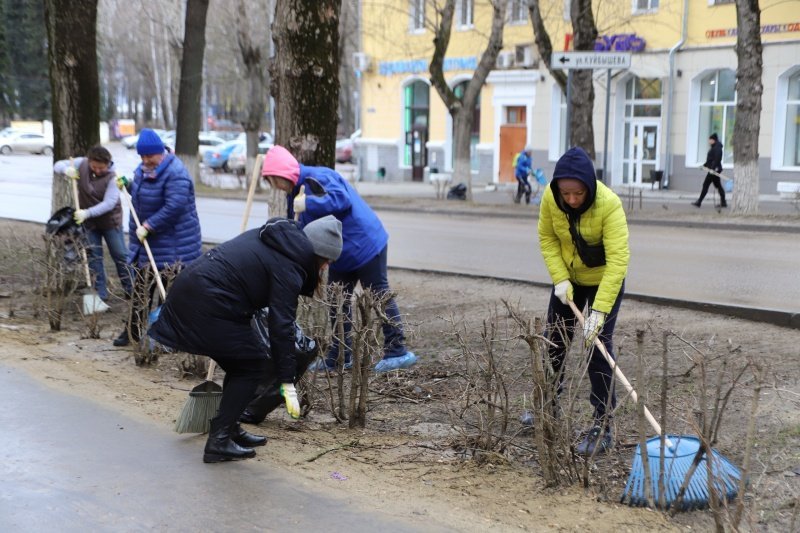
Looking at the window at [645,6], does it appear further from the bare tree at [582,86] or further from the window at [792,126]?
the bare tree at [582,86]

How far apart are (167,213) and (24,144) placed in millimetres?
49499

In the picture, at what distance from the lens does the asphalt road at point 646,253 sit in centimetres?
935

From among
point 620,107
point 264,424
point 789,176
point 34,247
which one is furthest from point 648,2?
point 264,424

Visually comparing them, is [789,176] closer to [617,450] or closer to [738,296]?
[738,296]

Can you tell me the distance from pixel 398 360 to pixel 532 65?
24.7 meters

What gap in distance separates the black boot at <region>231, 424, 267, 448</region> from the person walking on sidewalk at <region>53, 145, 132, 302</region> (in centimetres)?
363

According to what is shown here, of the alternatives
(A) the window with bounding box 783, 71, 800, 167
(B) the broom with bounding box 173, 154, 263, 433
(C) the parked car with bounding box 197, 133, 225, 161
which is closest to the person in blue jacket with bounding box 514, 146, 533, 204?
(A) the window with bounding box 783, 71, 800, 167

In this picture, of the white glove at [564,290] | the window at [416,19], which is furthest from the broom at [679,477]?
the window at [416,19]

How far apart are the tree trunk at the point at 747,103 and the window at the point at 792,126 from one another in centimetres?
765

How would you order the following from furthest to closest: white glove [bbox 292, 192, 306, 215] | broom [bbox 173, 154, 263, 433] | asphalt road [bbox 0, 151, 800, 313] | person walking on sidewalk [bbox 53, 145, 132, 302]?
asphalt road [bbox 0, 151, 800, 313], person walking on sidewalk [bbox 53, 145, 132, 302], white glove [bbox 292, 192, 306, 215], broom [bbox 173, 154, 263, 433]

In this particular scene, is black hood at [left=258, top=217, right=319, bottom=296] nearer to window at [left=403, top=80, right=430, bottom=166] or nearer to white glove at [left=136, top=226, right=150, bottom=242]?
white glove at [left=136, top=226, right=150, bottom=242]

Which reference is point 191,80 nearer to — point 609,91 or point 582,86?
point 582,86

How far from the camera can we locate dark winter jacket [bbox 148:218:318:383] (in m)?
4.28

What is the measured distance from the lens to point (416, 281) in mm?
10266
